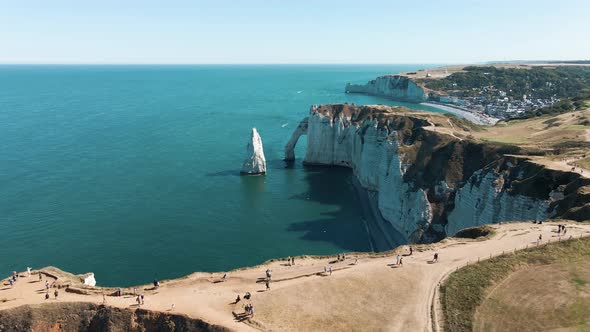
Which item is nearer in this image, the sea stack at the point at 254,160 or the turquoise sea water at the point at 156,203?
the turquoise sea water at the point at 156,203

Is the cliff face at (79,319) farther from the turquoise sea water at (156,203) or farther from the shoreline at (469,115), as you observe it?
the shoreline at (469,115)

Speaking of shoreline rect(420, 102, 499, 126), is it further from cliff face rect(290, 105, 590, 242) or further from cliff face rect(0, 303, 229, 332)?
cliff face rect(0, 303, 229, 332)

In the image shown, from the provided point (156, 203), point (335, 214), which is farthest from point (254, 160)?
point (335, 214)

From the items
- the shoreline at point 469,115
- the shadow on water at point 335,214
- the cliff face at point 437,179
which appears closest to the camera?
the cliff face at point 437,179

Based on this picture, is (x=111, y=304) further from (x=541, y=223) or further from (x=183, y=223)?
(x=541, y=223)

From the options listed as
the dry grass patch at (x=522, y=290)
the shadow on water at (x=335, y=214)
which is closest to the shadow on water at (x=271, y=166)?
the shadow on water at (x=335, y=214)

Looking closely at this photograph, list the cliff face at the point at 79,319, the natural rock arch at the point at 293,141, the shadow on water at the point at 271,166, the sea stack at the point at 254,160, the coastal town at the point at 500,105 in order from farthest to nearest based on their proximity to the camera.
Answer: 1. the coastal town at the point at 500,105
2. the natural rock arch at the point at 293,141
3. the shadow on water at the point at 271,166
4. the sea stack at the point at 254,160
5. the cliff face at the point at 79,319
